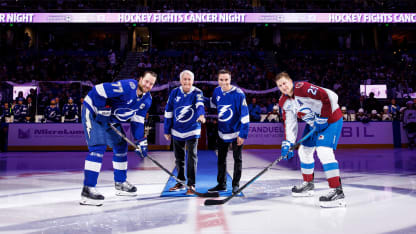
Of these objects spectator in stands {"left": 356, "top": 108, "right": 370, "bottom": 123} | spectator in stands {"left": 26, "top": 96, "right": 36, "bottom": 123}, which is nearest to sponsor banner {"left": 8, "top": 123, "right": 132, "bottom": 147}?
spectator in stands {"left": 26, "top": 96, "right": 36, "bottom": 123}

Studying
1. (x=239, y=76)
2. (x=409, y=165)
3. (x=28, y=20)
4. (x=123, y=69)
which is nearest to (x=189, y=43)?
(x=123, y=69)

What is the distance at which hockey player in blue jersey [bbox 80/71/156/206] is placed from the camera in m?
3.71

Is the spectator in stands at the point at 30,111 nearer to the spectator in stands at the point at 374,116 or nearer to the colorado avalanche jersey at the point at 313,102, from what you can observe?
the colorado avalanche jersey at the point at 313,102

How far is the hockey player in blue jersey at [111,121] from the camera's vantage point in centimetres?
371

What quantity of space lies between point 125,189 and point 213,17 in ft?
59.1

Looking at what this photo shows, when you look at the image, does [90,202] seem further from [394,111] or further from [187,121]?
[394,111]

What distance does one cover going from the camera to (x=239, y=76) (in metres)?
17.9

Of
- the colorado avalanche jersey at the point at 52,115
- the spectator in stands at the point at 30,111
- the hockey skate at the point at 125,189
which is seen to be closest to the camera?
the hockey skate at the point at 125,189

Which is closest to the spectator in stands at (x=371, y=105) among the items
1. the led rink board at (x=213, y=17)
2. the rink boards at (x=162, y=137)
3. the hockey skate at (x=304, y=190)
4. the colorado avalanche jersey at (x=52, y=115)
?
the rink boards at (x=162, y=137)

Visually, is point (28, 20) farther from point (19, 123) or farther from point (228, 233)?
point (228, 233)

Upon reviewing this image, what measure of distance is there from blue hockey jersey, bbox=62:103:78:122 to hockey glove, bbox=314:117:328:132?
9738 millimetres

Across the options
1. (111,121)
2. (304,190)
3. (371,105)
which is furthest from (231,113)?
(371,105)

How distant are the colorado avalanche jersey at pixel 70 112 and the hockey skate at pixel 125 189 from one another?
7885 millimetres

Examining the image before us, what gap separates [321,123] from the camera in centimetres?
369
